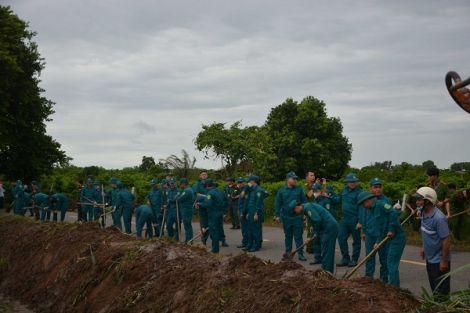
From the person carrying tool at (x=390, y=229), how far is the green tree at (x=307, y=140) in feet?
133

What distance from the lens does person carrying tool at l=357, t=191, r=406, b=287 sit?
9.49m

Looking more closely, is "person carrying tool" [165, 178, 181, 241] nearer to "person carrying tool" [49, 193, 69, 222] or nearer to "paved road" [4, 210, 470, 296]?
"paved road" [4, 210, 470, 296]

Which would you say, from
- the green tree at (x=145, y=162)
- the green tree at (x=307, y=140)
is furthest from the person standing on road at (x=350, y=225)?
the green tree at (x=145, y=162)

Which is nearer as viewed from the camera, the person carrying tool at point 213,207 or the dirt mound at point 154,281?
the dirt mound at point 154,281

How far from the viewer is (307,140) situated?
52719mm

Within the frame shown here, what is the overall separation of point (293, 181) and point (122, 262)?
5.35 metres

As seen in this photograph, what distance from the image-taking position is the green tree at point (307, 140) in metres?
52.7

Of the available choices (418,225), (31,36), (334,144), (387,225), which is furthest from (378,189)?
(334,144)

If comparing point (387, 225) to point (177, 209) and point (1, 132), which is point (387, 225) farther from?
point (1, 132)

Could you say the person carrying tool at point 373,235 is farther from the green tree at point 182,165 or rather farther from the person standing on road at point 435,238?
the green tree at point 182,165

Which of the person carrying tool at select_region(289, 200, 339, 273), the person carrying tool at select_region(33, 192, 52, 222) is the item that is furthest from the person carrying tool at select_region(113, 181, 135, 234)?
the person carrying tool at select_region(289, 200, 339, 273)

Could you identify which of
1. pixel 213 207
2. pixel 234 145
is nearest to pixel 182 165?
pixel 234 145

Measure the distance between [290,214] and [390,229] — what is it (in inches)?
199

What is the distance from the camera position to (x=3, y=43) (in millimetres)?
38406
